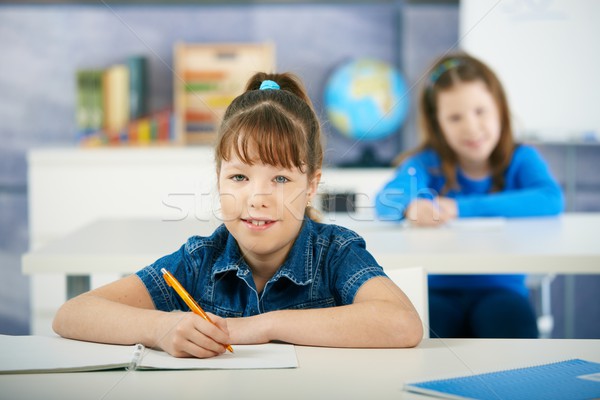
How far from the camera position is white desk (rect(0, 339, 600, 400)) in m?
0.77

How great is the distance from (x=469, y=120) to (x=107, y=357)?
1.43 metres

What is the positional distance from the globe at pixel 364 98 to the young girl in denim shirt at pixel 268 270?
212cm

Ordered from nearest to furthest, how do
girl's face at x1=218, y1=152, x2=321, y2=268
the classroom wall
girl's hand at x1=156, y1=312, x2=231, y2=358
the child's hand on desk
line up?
girl's hand at x1=156, y1=312, x2=231, y2=358 → girl's face at x1=218, y1=152, x2=321, y2=268 → the child's hand on desk → the classroom wall

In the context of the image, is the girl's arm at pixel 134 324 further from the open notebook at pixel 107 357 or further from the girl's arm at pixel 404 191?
the girl's arm at pixel 404 191

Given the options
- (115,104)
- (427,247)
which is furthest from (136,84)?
(427,247)

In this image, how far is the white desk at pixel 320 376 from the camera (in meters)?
0.77

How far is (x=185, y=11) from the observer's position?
11.2ft

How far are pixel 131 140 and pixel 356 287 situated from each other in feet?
7.30

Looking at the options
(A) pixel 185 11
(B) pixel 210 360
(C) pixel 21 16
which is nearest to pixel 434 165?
(B) pixel 210 360

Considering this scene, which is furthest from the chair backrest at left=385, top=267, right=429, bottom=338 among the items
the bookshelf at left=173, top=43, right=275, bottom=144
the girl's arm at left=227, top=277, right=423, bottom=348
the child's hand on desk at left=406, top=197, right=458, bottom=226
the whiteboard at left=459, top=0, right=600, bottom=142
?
the bookshelf at left=173, top=43, right=275, bottom=144

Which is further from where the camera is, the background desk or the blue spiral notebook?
the background desk

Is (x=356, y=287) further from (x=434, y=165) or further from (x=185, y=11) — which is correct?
(x=185, y=11)

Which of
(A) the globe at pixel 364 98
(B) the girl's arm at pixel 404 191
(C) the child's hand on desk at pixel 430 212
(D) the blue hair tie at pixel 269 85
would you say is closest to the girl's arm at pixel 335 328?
(D) the blue hair tie at pixel 269 85

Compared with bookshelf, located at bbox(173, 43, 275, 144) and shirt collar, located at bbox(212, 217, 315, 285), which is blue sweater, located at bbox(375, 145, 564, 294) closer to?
shirt collar, located at bbox(212, 217, 315, 285)
